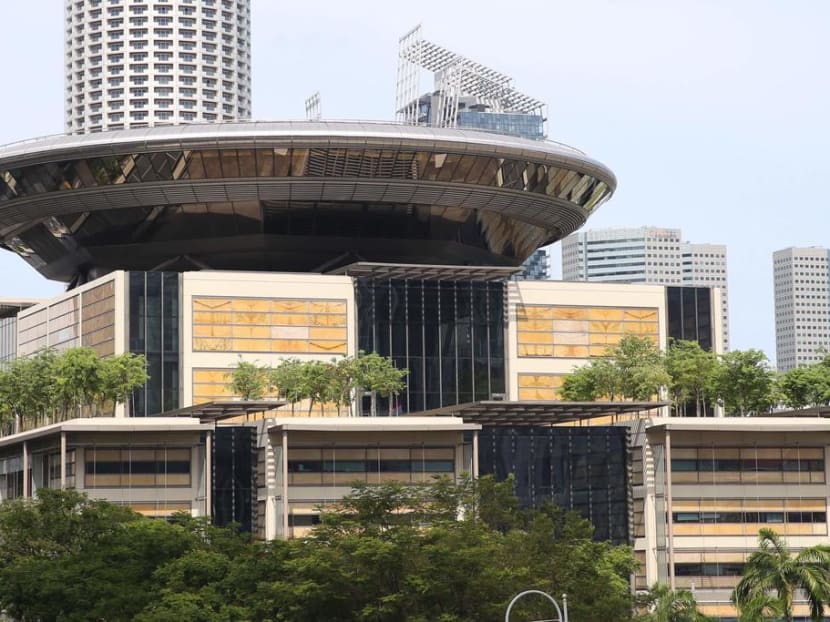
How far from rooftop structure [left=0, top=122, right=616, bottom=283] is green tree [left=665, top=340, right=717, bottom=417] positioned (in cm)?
1518

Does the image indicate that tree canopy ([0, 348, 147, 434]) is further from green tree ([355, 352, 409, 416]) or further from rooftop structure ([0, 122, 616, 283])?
green tree ([355, 352, 409, 416])

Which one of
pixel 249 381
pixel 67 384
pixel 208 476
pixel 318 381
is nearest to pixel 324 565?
pixel 208 476

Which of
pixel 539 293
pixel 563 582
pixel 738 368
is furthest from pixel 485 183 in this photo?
pixel 563 582

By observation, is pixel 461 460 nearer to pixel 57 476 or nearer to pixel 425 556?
pixel 57 476

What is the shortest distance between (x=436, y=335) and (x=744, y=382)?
22.4 m

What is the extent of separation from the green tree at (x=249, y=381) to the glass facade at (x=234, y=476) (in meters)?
8.30

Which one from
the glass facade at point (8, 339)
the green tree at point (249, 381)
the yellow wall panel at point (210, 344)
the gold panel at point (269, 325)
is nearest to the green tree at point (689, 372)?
the gold panel at point (269, 325)

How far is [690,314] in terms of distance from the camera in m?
142

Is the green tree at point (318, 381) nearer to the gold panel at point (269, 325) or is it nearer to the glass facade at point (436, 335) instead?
the gold panel at point (269, 325)

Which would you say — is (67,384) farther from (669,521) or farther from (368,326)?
(669,521)

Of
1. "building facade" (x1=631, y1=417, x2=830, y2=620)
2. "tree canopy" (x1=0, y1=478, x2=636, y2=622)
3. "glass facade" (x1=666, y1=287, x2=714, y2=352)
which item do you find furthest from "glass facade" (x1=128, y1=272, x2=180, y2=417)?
"glass facade" (x1=666, y1=287, x2=714, y2=352)

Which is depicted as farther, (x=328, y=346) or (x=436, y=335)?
(x=436, y=335)

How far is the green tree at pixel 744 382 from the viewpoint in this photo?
433ft

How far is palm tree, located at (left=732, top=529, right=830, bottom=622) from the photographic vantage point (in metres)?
80.5
